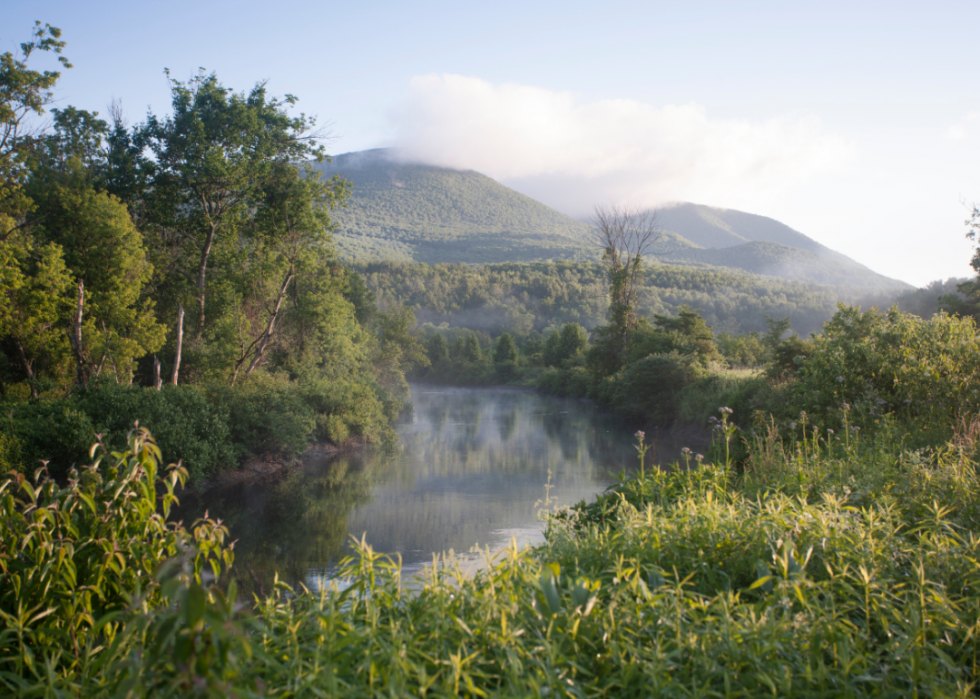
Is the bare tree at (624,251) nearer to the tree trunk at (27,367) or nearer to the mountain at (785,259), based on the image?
the tree trunk at (27,367)

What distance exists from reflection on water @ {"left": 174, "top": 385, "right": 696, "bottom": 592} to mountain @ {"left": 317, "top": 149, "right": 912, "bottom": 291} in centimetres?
8347

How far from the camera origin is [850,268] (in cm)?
13150

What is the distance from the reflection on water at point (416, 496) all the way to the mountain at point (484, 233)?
83470 millimetres

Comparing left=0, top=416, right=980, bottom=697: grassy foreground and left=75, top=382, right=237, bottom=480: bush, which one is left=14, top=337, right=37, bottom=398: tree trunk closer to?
left=75, top=382, right=237, bottom=480: bush

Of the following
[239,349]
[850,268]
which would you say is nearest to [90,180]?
[239,349]

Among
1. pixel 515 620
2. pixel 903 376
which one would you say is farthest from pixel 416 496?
pixel 515 620

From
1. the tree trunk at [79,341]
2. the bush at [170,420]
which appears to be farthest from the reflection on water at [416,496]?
the tree trunk at [79,341]

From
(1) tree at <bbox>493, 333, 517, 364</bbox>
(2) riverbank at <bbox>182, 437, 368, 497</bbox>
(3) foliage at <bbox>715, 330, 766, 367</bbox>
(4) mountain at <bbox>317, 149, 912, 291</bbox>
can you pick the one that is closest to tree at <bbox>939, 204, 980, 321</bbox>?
(3) foliage at <bbox>715, 330, 766, 367</bbox>

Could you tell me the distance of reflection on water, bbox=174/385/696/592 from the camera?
29.5 feet

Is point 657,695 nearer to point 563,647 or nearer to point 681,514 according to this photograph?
point 563,647

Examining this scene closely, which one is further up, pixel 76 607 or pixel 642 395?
pixel 76 607

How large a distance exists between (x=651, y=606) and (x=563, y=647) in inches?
18.3

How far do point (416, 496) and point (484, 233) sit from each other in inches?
5254

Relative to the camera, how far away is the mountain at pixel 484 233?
123562 millimetres
